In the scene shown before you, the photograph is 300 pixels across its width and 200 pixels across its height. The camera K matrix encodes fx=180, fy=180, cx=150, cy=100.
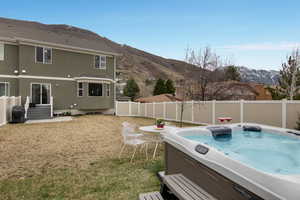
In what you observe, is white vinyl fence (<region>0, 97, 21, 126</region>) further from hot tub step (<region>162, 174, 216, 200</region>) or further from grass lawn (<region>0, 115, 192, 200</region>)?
hot tub step (<region>162, 174, 216, 200</region>)

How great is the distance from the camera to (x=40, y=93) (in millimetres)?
15055

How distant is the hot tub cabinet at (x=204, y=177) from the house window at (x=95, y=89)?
14.9 meters

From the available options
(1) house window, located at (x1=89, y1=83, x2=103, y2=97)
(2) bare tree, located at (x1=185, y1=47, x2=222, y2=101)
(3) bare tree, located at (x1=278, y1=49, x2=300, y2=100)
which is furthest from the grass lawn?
(3) bare tree, located at (x1=278, y1=49, x2=300, y2=100)

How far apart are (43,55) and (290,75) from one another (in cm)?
2000

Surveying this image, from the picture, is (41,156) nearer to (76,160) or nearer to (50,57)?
(76,160)

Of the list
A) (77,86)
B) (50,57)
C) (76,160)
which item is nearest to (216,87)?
(77,86)

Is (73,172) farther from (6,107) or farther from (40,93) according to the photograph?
(40,93)

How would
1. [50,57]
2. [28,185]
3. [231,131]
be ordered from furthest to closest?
1. [50,57]
2. [231,131]
3. [28,185]

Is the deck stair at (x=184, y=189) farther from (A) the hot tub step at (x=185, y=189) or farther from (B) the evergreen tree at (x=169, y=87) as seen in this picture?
(B) the evergreen tree at (x=169, y=87)

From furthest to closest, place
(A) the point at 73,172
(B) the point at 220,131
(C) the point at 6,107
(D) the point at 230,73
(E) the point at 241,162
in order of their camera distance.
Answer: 1. (D) the point at 230,73
2. (C) the point at 6,107
3. (B) the point at 220,131
4. (A) the point at 73,172
5. (E) the point at 241,162

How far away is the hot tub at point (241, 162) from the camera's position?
1.68 m

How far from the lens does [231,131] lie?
17.4 ft

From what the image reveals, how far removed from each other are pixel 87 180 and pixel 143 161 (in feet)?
5.00

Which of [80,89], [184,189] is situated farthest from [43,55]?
[184,189]
